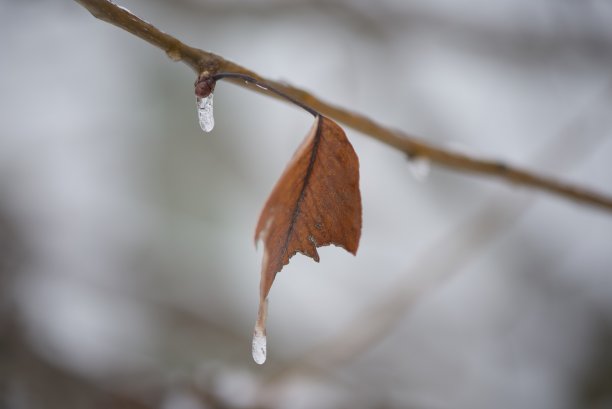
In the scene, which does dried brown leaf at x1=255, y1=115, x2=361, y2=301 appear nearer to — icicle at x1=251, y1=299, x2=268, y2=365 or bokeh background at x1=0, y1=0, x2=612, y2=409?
icicle at x1=251, y1=299, x2=268, y2=365

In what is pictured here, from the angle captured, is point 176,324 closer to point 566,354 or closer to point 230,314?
point 230,314

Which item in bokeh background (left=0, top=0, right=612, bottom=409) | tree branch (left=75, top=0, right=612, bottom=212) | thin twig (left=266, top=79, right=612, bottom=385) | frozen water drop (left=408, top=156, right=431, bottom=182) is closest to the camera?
tree branch (left=75, top=0, right=612, bottom=212)

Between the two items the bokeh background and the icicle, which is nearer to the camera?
the icicle

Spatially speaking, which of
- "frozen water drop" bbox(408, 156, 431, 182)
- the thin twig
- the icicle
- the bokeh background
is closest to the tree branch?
"frozen water drop" bbox(408, 156, 431, 182)

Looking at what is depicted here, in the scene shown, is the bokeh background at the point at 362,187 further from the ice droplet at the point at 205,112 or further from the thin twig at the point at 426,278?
the ice droplet at the point at 205,112

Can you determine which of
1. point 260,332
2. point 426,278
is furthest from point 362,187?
point 260,332

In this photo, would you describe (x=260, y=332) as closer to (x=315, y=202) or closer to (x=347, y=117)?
(x=315, y=202)
